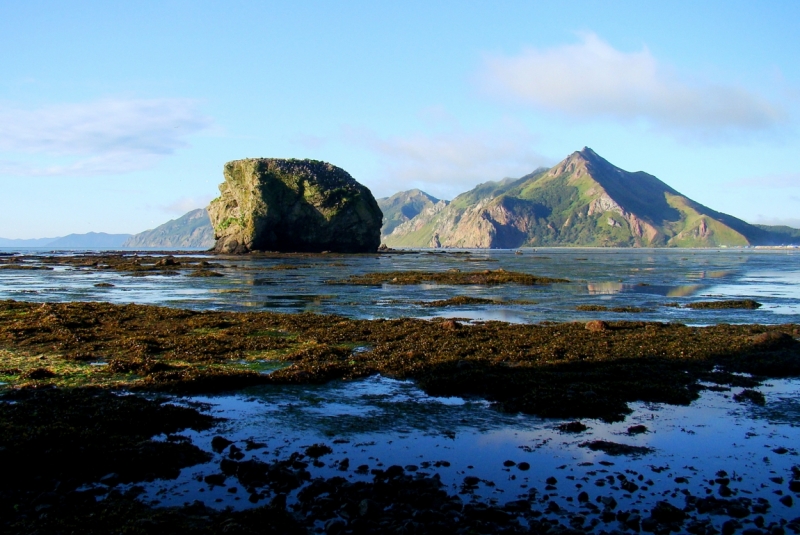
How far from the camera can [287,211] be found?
136 metres

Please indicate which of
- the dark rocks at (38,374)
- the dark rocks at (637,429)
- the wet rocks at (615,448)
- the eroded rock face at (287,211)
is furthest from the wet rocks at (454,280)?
the eroded rock face at (287,211)

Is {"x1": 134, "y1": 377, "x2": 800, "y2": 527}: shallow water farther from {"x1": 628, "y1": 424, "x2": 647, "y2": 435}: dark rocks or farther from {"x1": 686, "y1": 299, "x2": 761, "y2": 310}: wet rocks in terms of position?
{"x1": 686, "y1": 299, "x2": 761, "y2": 310}: wet rocks

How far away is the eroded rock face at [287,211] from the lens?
427 ft

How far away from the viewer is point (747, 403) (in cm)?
1311

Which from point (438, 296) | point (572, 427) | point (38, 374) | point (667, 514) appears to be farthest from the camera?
point (438, 296)

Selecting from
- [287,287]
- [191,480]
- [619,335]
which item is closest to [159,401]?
[191,480]

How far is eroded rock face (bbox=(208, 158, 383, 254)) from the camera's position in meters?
130

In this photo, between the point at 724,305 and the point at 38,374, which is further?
the point at 724,305

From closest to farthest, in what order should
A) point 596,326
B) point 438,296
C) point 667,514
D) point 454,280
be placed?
point 667,514, point 596,326, point 438,296, point 454,280

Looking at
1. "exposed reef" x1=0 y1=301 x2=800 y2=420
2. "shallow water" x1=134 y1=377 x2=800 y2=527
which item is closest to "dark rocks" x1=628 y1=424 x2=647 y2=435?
"shallow water" x1=134 y1=377 x2=800 y2=527

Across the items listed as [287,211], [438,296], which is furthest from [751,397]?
[287,211]

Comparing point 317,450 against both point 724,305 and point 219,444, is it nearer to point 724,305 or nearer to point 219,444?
point 219,444

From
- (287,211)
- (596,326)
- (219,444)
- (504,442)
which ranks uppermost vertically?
(287,211)

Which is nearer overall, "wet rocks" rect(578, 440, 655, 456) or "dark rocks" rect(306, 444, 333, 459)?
"dark rocks" rect(306, 444, 333, 459)
